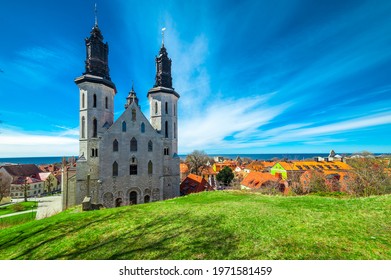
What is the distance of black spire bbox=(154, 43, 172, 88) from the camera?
75.0ft

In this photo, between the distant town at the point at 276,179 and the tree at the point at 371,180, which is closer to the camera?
the tree at the point at 371,180

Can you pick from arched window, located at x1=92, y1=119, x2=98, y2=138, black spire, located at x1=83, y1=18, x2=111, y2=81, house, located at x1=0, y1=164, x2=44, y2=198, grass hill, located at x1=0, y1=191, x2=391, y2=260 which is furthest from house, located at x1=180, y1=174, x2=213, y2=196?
house, located at x1=0, y1=164, x2=44, y2=198

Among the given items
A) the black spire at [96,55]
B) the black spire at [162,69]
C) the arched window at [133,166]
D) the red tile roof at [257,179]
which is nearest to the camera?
the black spire at [96,55]

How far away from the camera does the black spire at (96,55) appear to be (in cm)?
1888

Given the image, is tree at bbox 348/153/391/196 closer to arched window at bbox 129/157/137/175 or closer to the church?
Result: the church

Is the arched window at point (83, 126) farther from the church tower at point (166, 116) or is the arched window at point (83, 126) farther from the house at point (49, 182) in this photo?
the house at point (49, 182)

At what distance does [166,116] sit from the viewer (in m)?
22.9

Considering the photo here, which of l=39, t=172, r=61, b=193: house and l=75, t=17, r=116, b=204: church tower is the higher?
l=75, t=17, r=116, b=204: church tower

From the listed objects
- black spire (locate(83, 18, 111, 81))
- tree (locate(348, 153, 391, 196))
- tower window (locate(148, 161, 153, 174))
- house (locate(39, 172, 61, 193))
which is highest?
black spire (locate(83, 18, 111, 81))

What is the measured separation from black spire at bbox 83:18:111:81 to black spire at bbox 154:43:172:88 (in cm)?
636

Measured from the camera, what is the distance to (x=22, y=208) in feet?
93.7

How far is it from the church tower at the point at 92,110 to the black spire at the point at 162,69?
6212 millimetres

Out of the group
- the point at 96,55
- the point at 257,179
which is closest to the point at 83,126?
the point at 96,55

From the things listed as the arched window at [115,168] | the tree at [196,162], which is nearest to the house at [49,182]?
the tree at [196,162]
